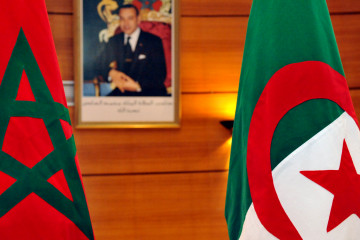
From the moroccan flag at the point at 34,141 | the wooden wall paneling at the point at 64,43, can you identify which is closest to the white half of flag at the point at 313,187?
the moroccan flag at the point at 34,141

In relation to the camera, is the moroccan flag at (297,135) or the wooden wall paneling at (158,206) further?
the wooden wall paneling at (158,206)

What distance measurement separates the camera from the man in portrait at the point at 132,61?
2381 millimetres

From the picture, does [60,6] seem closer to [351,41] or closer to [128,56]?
[128,56]

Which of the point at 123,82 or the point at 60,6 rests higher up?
the point at 60,6

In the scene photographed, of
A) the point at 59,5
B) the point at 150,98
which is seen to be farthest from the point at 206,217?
the point at 59,5

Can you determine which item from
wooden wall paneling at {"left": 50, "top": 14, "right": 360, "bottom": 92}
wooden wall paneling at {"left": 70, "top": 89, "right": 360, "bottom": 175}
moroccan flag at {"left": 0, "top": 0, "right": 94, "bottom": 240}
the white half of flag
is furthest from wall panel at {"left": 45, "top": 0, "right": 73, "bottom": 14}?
the white half of flag

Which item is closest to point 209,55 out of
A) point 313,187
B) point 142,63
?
point 142,63

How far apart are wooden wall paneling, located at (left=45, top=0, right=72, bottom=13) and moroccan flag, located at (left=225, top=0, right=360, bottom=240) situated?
1.61 metres

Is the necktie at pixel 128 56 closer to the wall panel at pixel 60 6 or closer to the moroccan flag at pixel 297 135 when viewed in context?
the wall panel at pixel 60 6

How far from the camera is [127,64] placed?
94.1 inches

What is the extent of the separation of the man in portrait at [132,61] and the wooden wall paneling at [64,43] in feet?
0.62

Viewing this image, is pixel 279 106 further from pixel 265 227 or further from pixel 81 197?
pixel 81 197

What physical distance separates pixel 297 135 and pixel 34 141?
81 cm

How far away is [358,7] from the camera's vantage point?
2.54 m
